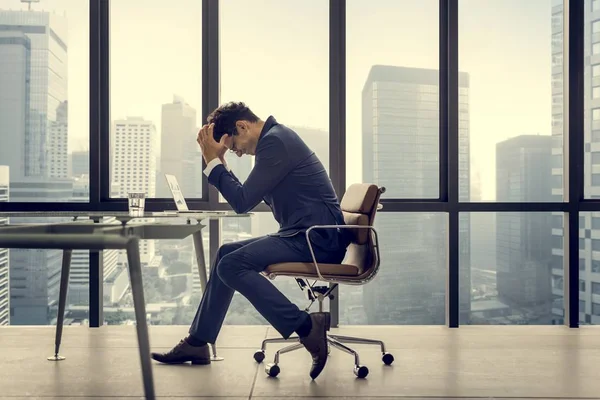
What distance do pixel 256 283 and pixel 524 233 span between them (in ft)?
7.42

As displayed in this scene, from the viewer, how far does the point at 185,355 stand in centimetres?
334

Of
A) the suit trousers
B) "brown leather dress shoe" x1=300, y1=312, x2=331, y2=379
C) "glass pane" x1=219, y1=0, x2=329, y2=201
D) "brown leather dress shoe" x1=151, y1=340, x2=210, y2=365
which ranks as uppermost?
"glass pane" x1=219, y1=0, x2=329, y2=201

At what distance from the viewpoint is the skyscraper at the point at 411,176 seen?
453 centimetres

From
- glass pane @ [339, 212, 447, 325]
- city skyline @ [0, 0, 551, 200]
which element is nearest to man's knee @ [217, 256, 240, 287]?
glass pane @ [339, 212, 447, 325]

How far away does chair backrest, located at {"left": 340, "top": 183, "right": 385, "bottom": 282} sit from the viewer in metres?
3.30

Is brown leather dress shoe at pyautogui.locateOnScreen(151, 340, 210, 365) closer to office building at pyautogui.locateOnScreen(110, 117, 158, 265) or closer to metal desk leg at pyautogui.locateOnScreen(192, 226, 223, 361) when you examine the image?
metal desk leg at pyautogui.locateOnScreen(192, 226, 223, 361)

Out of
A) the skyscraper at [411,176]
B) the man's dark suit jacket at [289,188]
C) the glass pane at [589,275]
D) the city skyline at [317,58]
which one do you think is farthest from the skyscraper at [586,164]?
the man's dark suit jacket at [289,188]

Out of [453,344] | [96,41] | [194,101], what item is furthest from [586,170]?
[96,41]

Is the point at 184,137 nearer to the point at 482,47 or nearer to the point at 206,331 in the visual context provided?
the point at 206,331

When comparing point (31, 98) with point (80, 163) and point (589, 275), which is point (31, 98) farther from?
point (589, 275)

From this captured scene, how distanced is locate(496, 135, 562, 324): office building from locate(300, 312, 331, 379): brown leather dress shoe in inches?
73.5

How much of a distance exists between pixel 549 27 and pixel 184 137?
2.58 meters

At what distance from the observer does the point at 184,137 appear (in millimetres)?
4594

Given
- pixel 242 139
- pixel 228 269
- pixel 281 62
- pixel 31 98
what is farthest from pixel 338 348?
pixel 31 98
